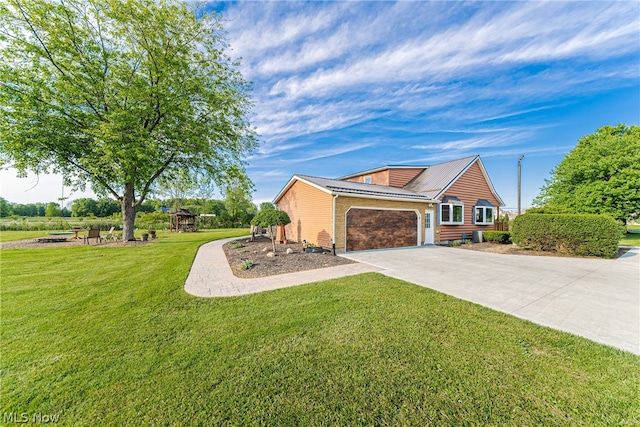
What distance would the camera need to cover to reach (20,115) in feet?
34.0

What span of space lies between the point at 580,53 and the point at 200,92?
18.0 meters

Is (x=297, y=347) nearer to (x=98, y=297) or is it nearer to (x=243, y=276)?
(x=243, y=276)

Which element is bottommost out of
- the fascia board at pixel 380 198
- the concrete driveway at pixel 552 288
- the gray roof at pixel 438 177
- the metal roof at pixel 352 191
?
the concrete driveway at pixel 552 288

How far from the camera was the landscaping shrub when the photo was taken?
14.5 meters

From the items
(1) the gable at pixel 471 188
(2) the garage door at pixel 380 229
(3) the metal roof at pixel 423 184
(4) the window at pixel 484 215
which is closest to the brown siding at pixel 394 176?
(3) the metal roof at pixel 423 184

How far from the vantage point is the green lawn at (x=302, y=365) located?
6.40 feet

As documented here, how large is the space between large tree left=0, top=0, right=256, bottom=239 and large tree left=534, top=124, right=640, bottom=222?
27.1 metres

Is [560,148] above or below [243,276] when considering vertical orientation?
above

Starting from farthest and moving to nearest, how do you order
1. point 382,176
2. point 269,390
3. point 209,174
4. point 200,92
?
point 382,176, point 209,174, point 200,92, point 269,390

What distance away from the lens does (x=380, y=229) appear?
1155 centimetres

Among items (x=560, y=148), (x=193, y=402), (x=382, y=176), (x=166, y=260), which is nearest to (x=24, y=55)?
(x=166, y=260)

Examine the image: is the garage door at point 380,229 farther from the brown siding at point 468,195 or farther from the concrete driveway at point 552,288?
the brown siding at point 468,195

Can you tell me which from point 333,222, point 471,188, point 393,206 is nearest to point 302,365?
point 333,222

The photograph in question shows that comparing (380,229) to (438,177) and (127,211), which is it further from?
(127,211)
